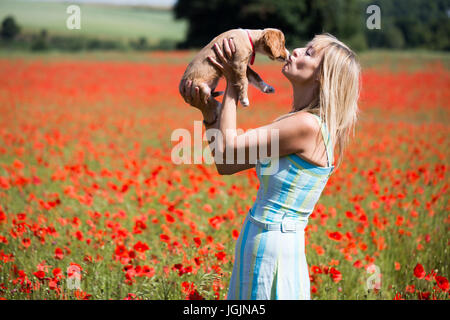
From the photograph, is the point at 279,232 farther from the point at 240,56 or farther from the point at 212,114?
the point at 240,56

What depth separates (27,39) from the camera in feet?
99.1

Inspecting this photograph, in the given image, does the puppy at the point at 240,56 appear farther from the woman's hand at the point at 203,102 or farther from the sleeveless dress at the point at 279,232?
the sleeveless dress at the point at 279,232

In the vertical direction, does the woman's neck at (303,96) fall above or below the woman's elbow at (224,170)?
above

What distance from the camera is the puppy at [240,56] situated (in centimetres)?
167

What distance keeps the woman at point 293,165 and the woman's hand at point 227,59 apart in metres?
0.05

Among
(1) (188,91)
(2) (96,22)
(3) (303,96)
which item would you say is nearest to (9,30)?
(2) (96,22)

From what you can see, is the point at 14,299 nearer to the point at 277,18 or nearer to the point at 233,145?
the point at 233,145

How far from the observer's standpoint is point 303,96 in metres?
1.64

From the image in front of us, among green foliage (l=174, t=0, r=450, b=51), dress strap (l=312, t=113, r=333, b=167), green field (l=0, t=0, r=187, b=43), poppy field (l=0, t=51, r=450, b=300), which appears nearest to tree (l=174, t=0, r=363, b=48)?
green foliage (l=174, t=0, r=450, b=51)

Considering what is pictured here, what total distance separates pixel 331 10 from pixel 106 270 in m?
39.3

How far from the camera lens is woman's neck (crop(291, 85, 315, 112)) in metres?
1.62

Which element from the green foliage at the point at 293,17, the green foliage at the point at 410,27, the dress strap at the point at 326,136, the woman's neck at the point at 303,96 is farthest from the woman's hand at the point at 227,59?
the green foliage at the point at 410,27

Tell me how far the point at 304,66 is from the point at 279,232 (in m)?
0.61

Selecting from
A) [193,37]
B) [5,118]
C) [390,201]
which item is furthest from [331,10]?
[390,201]
